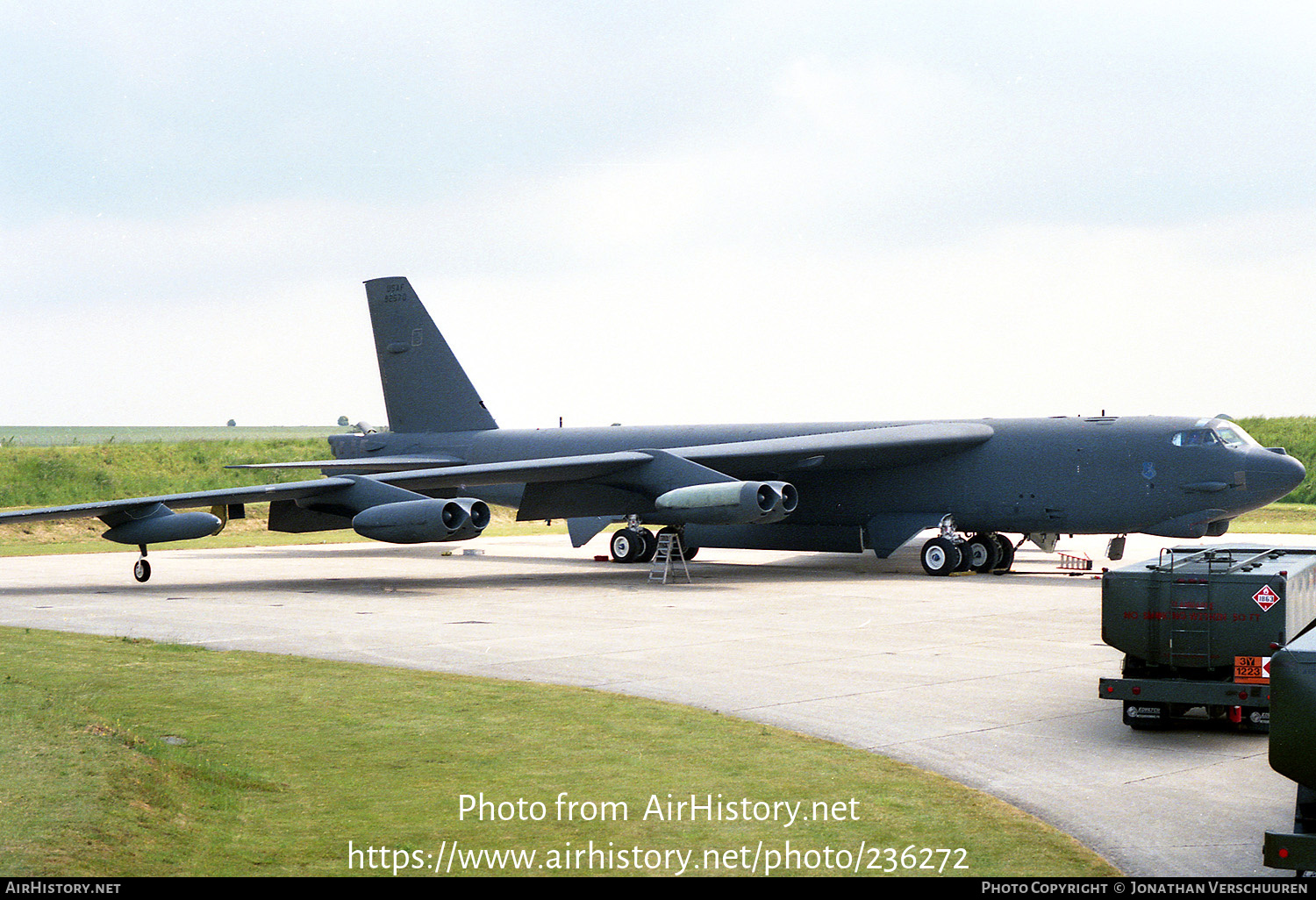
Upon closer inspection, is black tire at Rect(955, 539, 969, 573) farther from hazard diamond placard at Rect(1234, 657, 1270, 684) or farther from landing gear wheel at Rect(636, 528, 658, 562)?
hazard diamond placard at Rect(1234, 657, 1270, 684)

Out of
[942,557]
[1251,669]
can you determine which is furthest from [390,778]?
[942,557]

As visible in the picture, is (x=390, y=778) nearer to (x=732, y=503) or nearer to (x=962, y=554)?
(x=732, y=503)

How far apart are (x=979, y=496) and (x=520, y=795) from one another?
1812cm

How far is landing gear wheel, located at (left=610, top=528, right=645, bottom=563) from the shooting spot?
29.0 meters

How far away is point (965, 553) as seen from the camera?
24.6m

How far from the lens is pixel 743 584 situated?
75.3 feet

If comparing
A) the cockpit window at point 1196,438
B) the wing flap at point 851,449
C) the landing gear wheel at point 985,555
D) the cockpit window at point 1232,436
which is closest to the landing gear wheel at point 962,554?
the landing gear wheel at point 985,555

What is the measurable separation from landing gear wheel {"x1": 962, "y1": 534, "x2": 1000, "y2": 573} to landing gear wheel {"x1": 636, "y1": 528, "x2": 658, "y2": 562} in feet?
24.1

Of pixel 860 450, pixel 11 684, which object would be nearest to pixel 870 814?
pixel 11 684

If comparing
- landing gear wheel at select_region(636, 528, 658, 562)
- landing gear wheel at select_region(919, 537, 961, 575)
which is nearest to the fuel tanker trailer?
landing gear wheel at select_region(919, 537, 961, 575)

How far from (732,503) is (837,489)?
4.35 meters

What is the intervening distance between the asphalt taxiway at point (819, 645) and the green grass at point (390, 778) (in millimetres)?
701

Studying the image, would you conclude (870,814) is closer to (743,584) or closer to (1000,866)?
(1000,866)

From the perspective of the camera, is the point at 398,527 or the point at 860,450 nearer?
the point at 398,527
